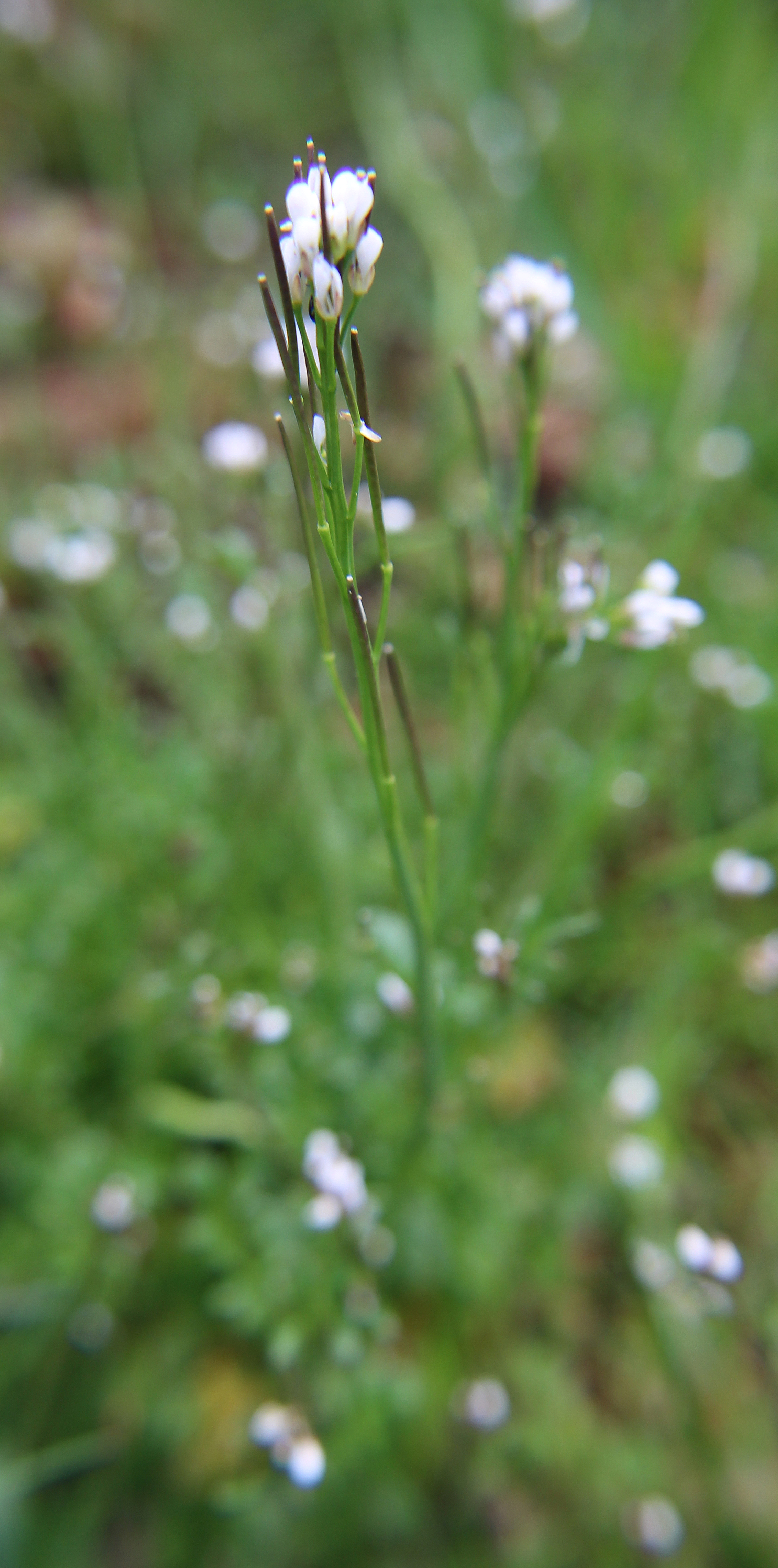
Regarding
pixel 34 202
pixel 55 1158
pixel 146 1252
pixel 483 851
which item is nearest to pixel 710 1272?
pixel 483 851

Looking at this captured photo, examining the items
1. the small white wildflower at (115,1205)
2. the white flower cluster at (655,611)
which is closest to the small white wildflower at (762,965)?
the white flower cluster at (655,611)

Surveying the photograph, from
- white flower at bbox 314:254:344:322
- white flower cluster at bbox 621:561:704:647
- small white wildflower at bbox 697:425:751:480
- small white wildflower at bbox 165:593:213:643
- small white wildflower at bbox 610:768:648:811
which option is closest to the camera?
white flower at bbox 314:254:344:322

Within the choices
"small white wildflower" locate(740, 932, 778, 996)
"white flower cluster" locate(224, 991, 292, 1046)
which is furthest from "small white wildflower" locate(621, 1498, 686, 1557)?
"white flower cluster" locate(224, 991, 292, 1046)

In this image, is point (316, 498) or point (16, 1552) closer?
point (316, 498)

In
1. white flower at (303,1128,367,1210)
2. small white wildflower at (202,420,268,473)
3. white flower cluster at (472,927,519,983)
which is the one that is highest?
small white wildflower at (202,420,268,473)

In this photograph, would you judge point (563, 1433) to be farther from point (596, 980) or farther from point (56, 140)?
point (56, 140)

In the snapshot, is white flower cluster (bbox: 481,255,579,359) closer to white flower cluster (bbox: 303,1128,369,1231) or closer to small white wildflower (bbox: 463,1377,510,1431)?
white flower cluster (bbox: 303,1128,369,1231)

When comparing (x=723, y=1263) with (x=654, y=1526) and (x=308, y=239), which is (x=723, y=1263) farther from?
(x=308, y=239)
